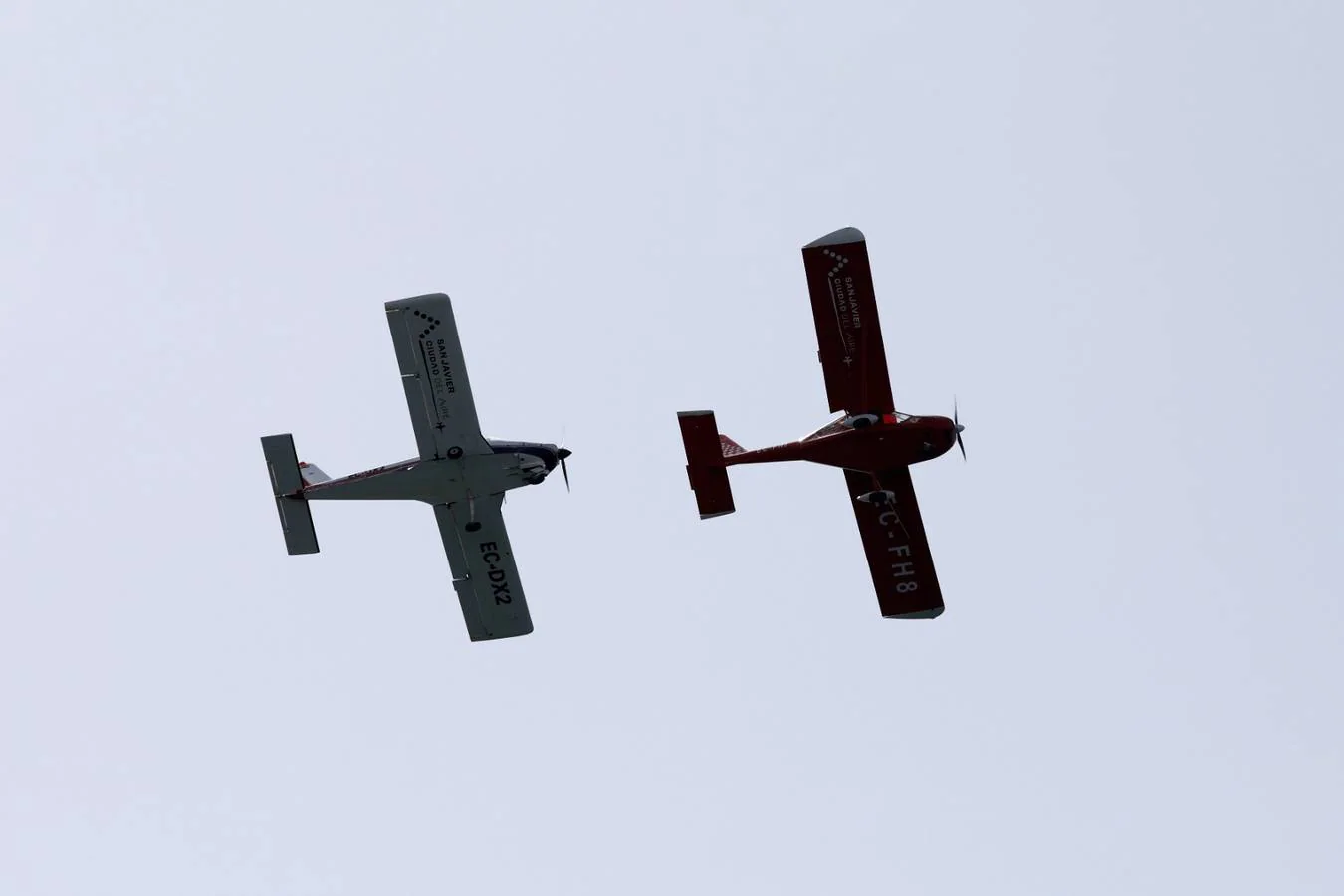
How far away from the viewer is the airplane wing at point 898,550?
4934 cm

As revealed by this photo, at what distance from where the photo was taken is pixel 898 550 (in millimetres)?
49750

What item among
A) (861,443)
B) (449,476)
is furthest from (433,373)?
(861,443)

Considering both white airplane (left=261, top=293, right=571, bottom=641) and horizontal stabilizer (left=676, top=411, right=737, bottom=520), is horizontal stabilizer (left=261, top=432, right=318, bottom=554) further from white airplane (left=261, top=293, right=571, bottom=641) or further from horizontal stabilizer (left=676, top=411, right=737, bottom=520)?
horizontal stabilizer (left=676, top=411, right=737, bottom=520)

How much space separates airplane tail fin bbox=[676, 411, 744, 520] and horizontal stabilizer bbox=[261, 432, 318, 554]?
763cm

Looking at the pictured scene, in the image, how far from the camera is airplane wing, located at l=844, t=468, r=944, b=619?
49.3 m

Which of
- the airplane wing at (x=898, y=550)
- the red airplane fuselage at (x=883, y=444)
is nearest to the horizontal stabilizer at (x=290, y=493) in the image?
the red airplane fuselage at (x=883, y=444)

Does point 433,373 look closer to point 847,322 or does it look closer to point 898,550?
point 847,322

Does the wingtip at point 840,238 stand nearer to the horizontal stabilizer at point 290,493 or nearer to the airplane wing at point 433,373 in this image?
the airplane wing at point 433,373

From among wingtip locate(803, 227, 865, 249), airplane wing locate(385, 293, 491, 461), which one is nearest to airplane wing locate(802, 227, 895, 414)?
wingtip locate(803, 227, 865, 249)

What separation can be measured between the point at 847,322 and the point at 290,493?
11451 mm

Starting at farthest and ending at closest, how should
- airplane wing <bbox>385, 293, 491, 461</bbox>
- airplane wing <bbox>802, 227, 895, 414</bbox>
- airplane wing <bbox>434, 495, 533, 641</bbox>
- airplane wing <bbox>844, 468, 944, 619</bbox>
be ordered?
airplane wing <bbox>844, 468, 944, 619</bbox> < airplane wing <bbox>434, 495, 533, 641</bbox> < airplane wing <bbox>802, 227, 895, 414</bbox> < airplane wing <bbox>385, 293, 491, 461</bbox>

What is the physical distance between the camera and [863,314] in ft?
155

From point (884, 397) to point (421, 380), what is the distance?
29.6 feet

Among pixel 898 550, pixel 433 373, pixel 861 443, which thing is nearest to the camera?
pixel 433 373
